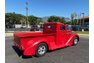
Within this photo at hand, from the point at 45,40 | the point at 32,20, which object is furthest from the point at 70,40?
the point at 32,20

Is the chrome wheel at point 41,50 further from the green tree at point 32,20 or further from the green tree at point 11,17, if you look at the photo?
the green tree at point 32,20

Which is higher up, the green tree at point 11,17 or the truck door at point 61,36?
the green tree at point 11,17

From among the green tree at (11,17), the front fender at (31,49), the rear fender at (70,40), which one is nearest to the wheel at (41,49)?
the front fender at (31,49)

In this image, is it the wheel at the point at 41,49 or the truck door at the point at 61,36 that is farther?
the truck door at the point at 61,36

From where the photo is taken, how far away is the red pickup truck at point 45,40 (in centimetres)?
663

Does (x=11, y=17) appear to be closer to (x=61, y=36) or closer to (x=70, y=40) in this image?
(x=70, y=40)

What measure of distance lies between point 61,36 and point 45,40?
1.76 metres

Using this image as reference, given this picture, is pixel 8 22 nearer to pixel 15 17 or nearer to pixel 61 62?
pixel 15 17

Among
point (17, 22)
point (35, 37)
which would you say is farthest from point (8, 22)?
point (35, 37)

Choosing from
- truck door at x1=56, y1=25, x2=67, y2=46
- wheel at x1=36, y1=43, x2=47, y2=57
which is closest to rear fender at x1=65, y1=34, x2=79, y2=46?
truck door at x1=56, y1=25, x2=67, y2=46

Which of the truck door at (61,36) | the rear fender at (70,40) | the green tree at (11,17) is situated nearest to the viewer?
the truck door at (61,36)

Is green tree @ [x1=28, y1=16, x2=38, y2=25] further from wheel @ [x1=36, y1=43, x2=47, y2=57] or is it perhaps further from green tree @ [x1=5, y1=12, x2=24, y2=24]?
wheel @ [x1=36, y1=43, x2=47, y2=57]

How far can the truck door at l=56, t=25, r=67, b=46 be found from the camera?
832 cm
